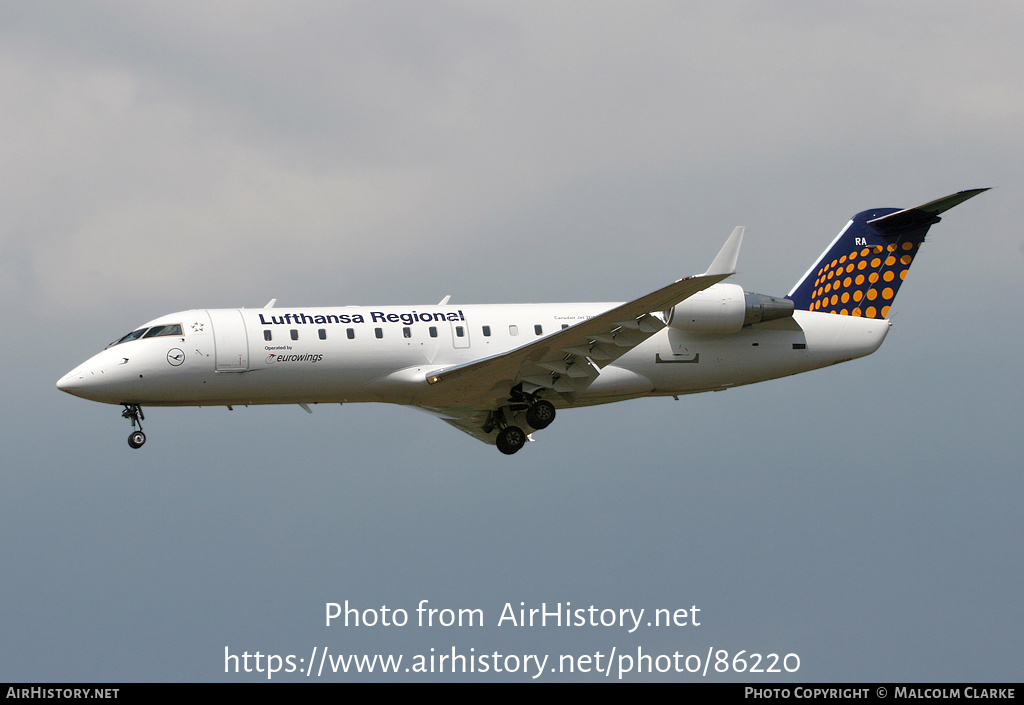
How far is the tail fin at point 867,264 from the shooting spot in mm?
34188

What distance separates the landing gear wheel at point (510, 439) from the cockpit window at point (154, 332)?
8.24 meters

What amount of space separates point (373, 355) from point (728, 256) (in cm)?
845

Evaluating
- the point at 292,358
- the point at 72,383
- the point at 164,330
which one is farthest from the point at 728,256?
the point at 72,383

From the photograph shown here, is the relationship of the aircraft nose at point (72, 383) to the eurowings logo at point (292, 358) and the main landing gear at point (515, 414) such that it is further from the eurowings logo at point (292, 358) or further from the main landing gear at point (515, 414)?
the main landing gear at point (515, 414)

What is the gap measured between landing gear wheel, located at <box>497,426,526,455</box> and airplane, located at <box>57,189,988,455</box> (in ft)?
0.12

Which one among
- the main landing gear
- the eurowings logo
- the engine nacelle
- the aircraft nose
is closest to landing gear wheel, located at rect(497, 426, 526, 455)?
the main landing gear

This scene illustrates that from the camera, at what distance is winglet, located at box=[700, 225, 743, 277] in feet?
91.5

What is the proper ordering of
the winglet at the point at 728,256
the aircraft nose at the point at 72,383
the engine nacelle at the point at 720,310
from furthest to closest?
the engine nacelle at the point at 720,310 → the aircraft nose at the point at 72,383 → the winglet at the point at 728,256

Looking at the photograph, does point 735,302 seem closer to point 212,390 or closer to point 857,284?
point 857,284

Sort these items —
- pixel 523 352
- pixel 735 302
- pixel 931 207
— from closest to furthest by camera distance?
pixel 523 352, pixel 735 302, pixel 931 207

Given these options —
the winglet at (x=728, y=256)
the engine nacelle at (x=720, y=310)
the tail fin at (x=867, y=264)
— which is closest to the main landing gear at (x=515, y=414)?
the engine nacelle at (x=720, y=310)

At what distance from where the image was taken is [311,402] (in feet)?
101

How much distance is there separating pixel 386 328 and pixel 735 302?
8392 millimetres

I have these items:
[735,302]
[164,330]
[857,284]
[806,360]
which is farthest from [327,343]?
[857,284]
